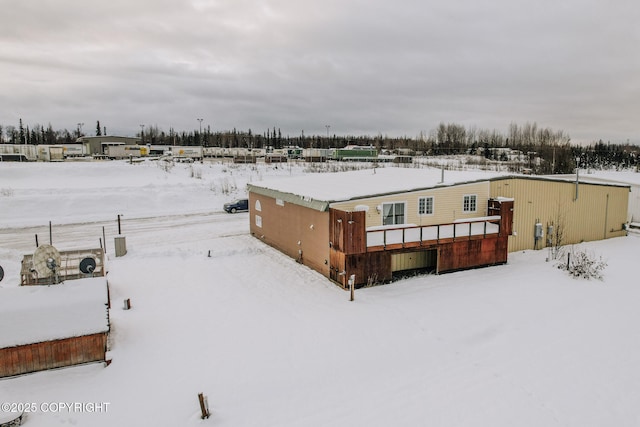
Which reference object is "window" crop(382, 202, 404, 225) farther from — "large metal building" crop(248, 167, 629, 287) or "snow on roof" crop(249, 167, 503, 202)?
"snow on roof" crop(249, 167, 503, 202)

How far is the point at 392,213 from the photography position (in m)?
19.1

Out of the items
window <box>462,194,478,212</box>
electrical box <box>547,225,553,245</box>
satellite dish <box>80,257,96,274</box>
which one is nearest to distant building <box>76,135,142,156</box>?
satellite dish <box>80,257,96,274</box>

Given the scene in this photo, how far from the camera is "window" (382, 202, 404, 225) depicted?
19016mm

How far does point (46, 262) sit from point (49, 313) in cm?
214

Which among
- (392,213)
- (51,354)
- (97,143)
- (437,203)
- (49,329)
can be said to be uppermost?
(97,143)

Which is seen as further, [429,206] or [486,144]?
[486,144]

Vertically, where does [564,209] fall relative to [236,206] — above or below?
above

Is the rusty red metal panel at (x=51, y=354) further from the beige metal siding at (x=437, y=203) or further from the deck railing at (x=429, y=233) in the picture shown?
the beige metal siding at (x=437, y=203)

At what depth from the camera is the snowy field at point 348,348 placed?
948 centimetres

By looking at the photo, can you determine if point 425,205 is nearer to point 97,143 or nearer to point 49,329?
point 49,329

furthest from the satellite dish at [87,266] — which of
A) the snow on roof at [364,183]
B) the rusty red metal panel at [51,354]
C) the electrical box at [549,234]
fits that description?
the electrical box at [549,234]

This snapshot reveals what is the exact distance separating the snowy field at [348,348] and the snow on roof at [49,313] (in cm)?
25

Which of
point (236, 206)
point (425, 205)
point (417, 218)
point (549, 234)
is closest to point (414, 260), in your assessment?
point (417, 218)

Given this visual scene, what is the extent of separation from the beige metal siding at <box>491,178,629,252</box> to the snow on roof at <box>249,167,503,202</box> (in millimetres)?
1759
